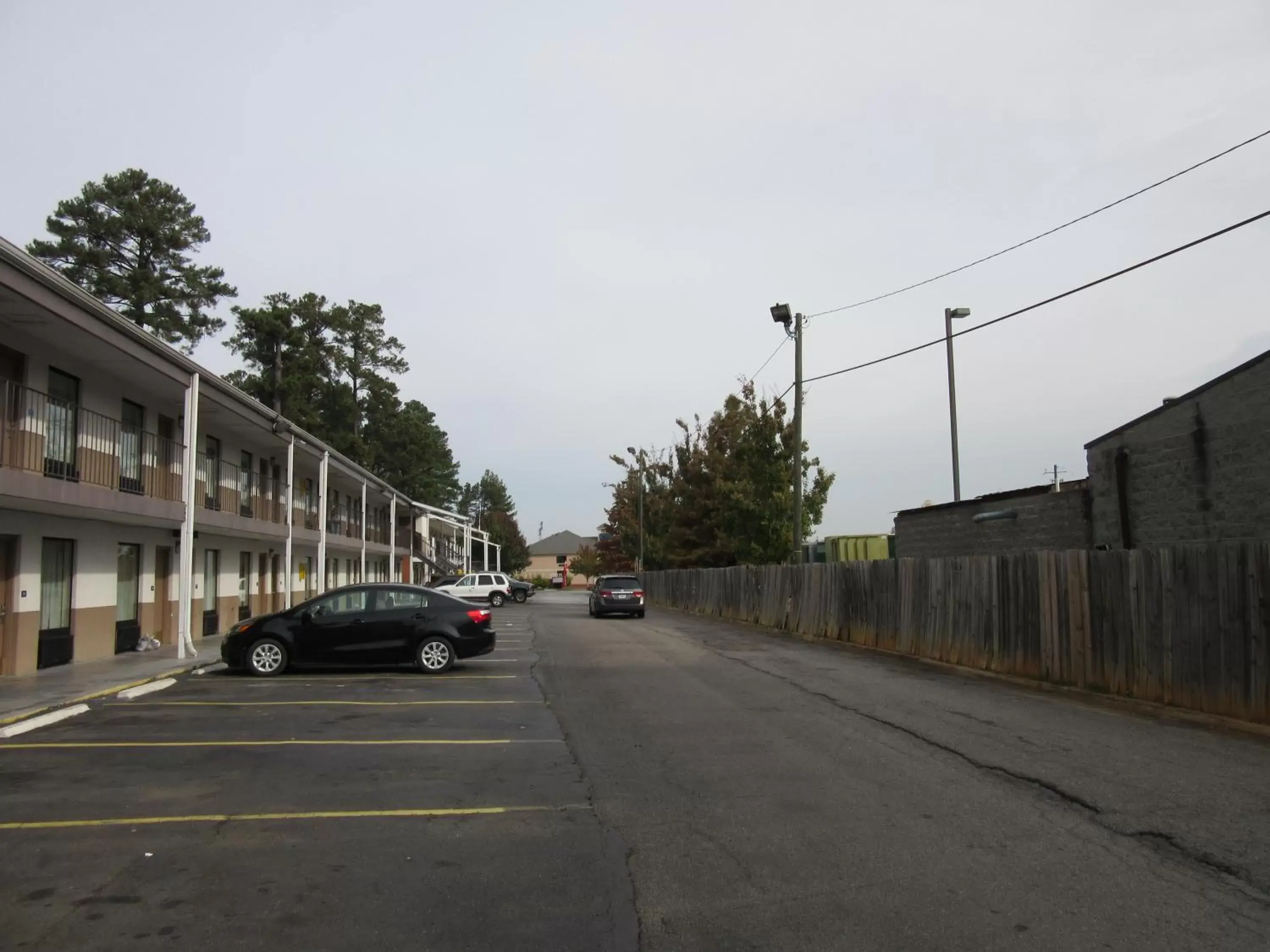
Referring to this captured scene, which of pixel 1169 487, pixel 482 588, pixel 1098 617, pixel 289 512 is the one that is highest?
pixel 289 512

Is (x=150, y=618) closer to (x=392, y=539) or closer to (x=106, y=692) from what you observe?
(x=106, y=692)

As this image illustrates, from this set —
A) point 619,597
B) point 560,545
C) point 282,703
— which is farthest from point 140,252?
point 560,545

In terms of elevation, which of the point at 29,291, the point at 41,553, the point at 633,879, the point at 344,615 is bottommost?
the point at 633,879

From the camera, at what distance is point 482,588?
4853cm

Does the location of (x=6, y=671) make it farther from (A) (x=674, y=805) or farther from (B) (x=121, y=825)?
(A) (x=674, y=805)

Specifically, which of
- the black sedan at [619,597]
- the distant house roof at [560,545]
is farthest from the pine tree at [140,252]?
the distant house roof at [560,545]

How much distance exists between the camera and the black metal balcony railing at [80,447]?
49.3ft

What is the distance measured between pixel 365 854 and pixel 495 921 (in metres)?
1.49

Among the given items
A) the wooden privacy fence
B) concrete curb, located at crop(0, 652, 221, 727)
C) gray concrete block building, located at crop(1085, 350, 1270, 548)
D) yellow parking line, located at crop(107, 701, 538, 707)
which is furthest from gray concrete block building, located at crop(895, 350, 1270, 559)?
concrete curb, located at crop(0, 652, 221, 727)

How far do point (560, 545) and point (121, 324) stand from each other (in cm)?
12888

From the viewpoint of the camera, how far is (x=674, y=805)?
7.17 m

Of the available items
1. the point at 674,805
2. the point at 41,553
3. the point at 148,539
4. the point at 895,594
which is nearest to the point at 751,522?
the point at 895,594

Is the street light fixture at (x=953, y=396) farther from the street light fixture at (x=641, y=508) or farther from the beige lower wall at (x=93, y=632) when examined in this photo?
the street light fixture at (x=641, y=508)

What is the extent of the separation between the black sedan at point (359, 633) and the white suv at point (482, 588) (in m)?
30.6
